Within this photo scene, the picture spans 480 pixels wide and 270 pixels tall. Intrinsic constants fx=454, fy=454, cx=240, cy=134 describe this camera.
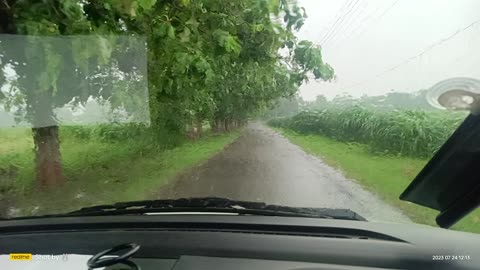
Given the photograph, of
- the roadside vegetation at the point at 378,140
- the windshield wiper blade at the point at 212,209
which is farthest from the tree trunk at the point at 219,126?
the windshield wiper blade at the point at 212,209

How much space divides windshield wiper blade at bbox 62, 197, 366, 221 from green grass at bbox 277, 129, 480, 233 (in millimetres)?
344

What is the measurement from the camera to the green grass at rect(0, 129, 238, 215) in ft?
10.1

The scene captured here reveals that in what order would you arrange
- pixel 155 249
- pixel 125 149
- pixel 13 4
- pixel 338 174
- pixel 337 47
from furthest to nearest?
pixel 125 149, pixel 338 174, pixel 337 47, pixel 13 4, pixel 155 249

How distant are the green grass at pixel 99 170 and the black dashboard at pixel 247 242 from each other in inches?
22.3

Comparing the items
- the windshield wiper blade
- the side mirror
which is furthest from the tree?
the side mirror

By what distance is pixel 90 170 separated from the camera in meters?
3.36

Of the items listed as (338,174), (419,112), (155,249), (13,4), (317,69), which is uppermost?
(13,4)

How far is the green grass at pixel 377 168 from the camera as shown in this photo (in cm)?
246

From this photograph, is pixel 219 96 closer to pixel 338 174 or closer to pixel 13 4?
pixel 338 174

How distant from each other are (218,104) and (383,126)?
1.26m

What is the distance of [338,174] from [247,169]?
67 centimetres

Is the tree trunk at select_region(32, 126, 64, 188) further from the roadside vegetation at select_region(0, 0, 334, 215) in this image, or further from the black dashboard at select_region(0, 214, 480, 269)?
the black dashboard at select_region(0, 214, 480, 269)

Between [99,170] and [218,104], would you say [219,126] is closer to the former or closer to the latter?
[218,104]

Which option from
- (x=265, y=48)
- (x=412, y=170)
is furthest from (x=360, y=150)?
(x=265, y=48)
